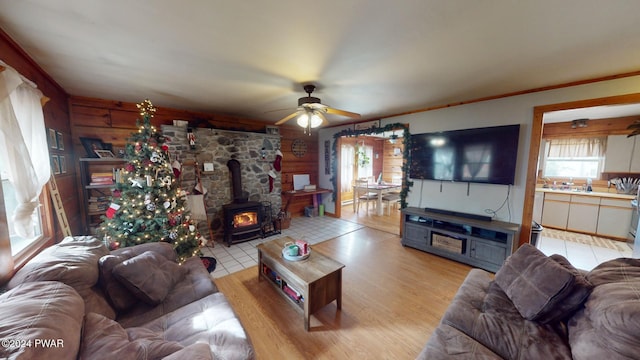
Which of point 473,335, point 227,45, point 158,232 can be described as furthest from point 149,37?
point 473,335

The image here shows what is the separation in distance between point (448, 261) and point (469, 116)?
218cm

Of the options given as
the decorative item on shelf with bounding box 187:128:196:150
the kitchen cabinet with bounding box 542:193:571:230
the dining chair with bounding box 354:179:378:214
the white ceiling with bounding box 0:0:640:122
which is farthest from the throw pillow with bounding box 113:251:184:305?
the kitchen cabinet with bounding box 542:193:571:230

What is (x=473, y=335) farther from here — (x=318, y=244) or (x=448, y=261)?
(x=318, y=244)

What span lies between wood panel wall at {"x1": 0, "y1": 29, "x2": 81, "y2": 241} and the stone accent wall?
3.53 ft

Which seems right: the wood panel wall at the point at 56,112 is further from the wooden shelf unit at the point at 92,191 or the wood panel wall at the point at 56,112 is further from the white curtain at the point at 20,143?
the white curtain at the point at 20,143

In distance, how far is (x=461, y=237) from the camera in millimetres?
3070

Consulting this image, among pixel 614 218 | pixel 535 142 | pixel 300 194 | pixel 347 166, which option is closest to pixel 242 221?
pixel 300 194

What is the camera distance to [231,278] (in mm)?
2717

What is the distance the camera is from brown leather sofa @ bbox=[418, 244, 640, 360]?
3.24 feet

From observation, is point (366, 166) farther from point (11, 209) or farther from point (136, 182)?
point (11, 209)

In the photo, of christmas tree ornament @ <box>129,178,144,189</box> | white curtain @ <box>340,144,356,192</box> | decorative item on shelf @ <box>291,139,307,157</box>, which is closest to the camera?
christmas tree ornament @ <box>129,178,144,189</box>

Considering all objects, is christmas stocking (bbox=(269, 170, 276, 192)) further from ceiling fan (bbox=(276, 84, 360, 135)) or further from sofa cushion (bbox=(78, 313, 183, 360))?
sofa cushion (bbox=(78, 313, 183, 360))

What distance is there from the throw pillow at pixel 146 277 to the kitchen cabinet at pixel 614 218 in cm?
661

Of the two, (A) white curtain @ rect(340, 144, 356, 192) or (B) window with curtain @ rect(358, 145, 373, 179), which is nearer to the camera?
(A) white curtain @ rect(340, 144, 356, 192)
